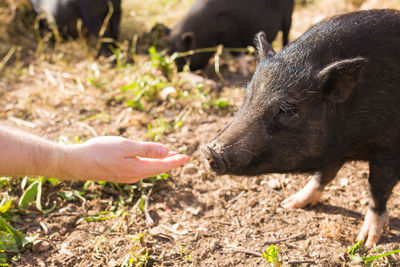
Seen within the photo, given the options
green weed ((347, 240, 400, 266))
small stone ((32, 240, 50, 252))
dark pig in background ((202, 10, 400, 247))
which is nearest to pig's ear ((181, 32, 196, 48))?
dark pig in background ((202, 10, 400, 247))

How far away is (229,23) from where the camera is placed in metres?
6.07

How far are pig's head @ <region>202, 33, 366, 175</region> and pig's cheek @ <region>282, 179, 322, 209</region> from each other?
2.01ft

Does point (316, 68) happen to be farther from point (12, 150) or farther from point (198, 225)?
point (12, 150)

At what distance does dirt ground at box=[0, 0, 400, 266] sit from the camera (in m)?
2.85

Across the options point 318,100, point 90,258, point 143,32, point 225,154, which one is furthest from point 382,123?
point 143,32

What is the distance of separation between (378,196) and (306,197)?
0.53 meters

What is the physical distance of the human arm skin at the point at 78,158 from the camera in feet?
6.50

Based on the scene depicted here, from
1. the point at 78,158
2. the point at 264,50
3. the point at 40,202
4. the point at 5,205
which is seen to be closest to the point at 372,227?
the point at 264,50

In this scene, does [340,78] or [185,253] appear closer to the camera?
[340,78]

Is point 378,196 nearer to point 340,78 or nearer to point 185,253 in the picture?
point 340,78

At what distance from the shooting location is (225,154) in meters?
2.62

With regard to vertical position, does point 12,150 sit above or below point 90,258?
above

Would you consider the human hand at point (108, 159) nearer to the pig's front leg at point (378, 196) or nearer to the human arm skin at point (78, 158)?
the human arm skin at point (78, 158)

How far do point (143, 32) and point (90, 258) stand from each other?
503 centimetres
